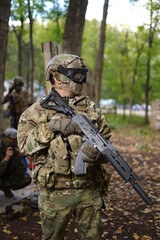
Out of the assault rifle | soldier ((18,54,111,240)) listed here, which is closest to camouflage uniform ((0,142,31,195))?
soldier ((18,54,111,240))

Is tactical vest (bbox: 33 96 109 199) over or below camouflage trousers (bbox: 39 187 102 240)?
over

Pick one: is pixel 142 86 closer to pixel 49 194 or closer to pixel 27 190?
pixel 27 190

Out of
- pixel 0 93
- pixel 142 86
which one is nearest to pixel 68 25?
pixel 0 93

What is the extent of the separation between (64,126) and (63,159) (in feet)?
0.96

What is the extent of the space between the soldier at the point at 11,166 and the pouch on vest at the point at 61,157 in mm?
2596

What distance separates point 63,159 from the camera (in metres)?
2.73

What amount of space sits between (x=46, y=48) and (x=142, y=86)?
21.0 metres

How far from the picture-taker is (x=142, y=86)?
2567 cm

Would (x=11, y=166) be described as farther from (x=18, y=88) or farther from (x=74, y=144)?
(x=18, y=88)

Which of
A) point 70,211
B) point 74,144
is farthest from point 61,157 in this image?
point 70,211

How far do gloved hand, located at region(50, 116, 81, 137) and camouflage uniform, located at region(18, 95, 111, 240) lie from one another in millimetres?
69

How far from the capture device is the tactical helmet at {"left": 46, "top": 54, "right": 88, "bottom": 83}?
113 inches

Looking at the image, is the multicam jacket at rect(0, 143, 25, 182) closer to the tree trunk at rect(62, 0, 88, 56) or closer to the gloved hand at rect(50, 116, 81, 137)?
the tree trunk at rect(62, 0, 88, 56)

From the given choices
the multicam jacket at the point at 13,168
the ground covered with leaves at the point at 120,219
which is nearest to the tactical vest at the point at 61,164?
the ground covered with leaves at the point at 120,219
